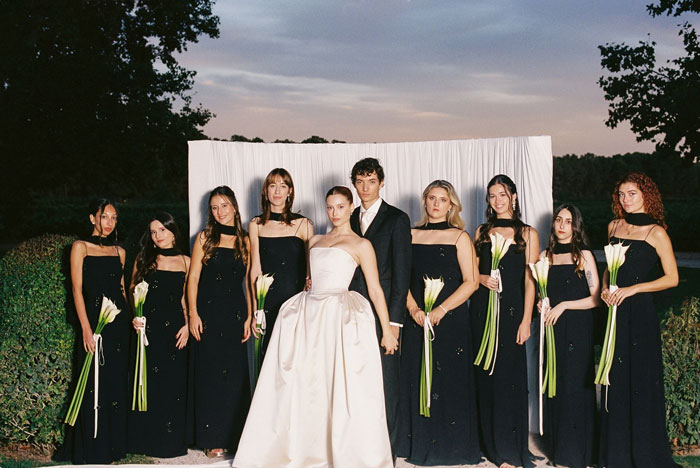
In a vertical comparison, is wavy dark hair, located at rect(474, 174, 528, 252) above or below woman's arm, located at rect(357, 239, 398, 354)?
above

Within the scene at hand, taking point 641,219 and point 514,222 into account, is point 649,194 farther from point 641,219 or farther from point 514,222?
point 514,222

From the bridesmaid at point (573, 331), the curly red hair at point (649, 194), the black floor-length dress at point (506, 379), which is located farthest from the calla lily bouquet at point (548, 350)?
the curly red hair at point (649, 194)

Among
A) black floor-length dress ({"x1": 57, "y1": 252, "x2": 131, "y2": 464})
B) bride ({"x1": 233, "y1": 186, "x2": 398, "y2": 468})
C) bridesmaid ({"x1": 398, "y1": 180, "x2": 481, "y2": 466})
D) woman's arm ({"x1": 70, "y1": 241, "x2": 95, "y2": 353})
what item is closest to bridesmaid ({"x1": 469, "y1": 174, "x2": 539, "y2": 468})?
bridesmaid ({"x1": 398, "y1": 180, "x2": 481, "y2": 466})

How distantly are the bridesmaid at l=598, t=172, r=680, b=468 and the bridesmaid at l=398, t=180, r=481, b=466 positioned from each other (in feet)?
3.29

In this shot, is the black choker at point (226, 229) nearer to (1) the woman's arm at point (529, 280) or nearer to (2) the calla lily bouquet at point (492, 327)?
(2) the calla lily bouquet at point (492, 327)

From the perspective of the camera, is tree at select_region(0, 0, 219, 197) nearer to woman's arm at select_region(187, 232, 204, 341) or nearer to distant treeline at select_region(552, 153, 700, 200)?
woman's arm at select_region(187, 232, 204, 341)

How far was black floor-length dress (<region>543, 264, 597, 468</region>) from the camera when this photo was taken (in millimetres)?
5285

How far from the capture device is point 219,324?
567 cm

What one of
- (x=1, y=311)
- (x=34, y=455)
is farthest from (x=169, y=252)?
(x=34, y=455)

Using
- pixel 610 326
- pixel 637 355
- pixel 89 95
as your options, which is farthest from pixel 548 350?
pixel 89 95

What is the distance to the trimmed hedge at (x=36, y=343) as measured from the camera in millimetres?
5590

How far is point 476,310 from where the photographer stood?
546 cm

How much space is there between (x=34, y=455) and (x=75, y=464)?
1.86 ft

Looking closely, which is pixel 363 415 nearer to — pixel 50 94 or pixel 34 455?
pixel 34 455
